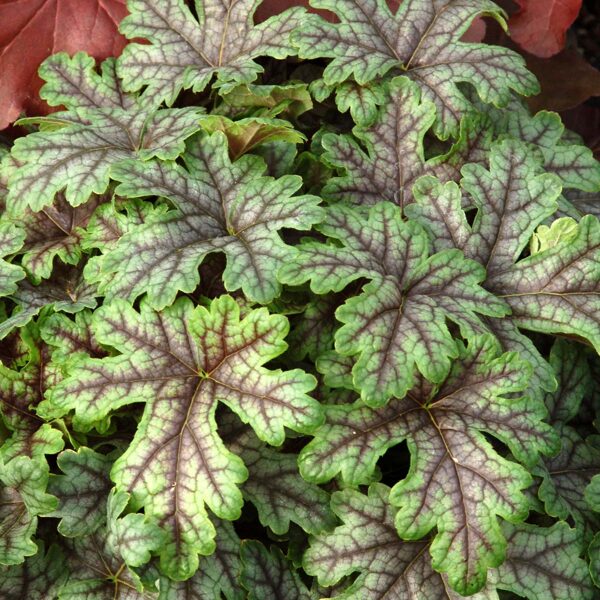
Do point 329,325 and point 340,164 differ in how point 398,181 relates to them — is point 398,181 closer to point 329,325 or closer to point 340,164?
point 340,164

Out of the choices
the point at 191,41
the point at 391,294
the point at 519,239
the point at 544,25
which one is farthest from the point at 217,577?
the point at 544,25

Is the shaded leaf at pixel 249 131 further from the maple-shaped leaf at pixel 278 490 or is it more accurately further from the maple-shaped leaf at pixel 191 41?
the maple-shaped leaf at pixel 278 490

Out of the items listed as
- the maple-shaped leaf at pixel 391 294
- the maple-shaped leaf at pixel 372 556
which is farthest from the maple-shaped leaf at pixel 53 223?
the maple-shaped leaf at pixel 372 556

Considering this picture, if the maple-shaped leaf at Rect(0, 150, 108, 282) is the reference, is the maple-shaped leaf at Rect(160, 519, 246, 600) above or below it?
below

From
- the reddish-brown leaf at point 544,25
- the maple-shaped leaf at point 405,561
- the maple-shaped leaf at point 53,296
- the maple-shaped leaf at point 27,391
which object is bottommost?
the maple-shaped leaf at point 405,561

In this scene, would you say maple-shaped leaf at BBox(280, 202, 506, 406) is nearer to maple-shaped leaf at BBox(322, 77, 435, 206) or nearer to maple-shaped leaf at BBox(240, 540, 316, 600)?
maple-shaped leaf at BBox(322, 77, 435, 206)

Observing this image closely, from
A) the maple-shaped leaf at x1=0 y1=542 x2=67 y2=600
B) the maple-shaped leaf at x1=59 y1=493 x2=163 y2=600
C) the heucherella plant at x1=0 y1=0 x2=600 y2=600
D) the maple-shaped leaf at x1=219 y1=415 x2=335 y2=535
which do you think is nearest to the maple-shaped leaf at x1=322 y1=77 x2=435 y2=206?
the heucherella plant at x1=0 y1=0 x2=600 y2=600
